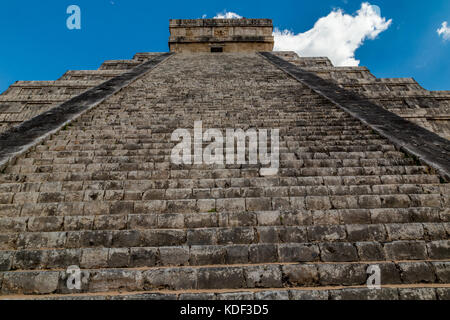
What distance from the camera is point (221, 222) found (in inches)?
106

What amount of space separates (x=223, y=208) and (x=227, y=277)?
90 centimetres

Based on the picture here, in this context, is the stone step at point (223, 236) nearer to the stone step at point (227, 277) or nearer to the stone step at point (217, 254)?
the stone step at point (217, 254)

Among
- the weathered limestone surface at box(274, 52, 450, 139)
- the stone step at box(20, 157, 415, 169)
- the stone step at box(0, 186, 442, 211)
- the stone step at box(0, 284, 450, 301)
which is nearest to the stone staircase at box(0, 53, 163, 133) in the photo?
the stone step at box(20, 157, 415, 169)

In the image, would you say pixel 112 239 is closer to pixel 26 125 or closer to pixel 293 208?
pixel 293 208

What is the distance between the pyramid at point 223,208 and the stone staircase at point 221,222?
1 cm

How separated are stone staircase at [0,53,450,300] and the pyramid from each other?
0.6 inches

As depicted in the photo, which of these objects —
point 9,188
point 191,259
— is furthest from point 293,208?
point 9,188

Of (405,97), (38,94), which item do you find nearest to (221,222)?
(405,97)

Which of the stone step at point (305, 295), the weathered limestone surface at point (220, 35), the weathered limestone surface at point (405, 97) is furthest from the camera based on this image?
the weathered limestone surface at point (220, 35)

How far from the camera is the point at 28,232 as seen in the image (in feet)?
→ 8.43

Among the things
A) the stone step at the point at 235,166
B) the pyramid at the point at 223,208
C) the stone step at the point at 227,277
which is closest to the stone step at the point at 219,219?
the pyramid at the point at 223,208

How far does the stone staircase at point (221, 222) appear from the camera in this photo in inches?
81.5

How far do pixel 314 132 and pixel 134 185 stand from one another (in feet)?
11.5

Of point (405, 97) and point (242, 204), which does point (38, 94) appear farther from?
point (405, 97)
